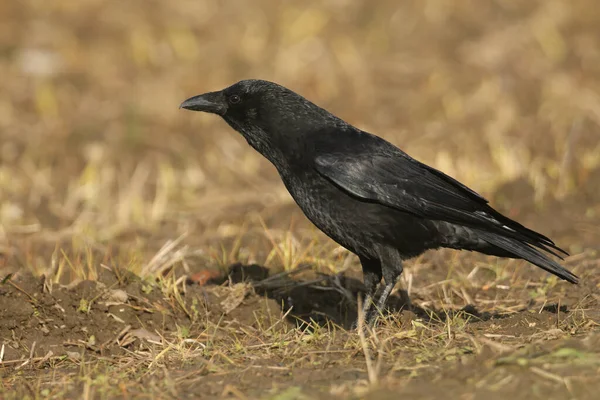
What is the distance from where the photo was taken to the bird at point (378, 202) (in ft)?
17.6

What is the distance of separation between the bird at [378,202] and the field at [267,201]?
41cm

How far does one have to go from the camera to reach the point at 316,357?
4.63 metres

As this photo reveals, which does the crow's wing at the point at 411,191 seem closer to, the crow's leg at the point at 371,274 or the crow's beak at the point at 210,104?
the crow's leg at the point at 371,274

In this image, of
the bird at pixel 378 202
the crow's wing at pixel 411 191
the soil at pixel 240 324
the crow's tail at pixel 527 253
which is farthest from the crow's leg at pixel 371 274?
the crow's tail at pixel 527 253

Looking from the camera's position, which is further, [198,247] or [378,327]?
[198,247]

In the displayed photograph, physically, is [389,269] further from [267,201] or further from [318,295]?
[267,201]

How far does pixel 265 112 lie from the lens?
19.0ft

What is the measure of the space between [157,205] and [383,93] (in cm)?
393

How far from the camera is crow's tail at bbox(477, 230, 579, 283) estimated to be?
5.25 m

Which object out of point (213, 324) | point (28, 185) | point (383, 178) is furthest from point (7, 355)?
point (28, 185)

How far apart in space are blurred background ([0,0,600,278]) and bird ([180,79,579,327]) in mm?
1117

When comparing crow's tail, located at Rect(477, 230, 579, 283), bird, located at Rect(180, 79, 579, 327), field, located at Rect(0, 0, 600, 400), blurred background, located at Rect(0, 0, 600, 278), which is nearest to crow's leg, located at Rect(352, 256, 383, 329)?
bird, located at Rect(180, 79, 579, 327)

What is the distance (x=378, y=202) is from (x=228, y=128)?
5.69m

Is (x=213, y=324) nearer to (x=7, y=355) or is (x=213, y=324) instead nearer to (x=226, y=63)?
(x=7, y=355)
